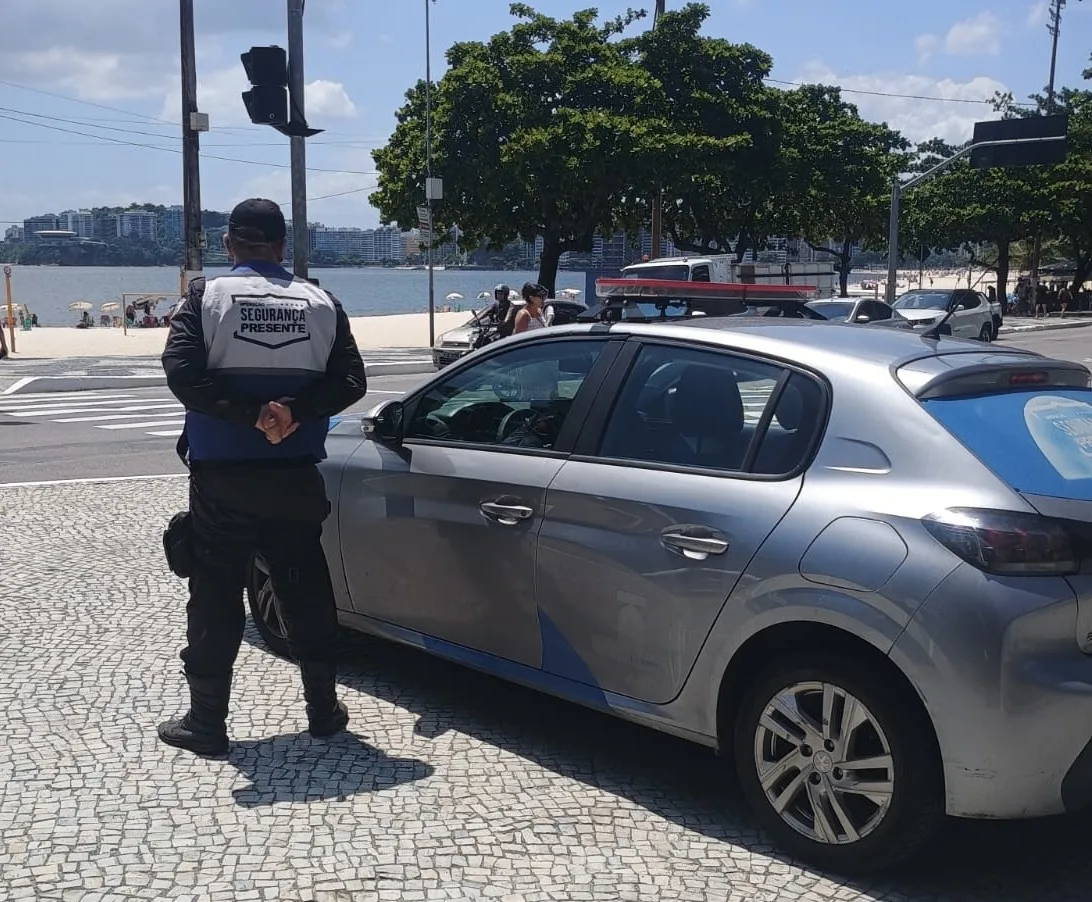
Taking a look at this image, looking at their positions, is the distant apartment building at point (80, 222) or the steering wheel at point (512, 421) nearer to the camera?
the steering wheel at point (512, 421)

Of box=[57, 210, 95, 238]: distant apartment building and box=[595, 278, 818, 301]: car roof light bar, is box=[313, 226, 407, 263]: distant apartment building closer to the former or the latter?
box=[57, 210, 95, 238]: distant apartment building

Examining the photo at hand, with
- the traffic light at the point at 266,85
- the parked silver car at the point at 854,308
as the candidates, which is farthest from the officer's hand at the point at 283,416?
the parked silver car at the point at 854,308

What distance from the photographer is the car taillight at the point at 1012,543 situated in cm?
308

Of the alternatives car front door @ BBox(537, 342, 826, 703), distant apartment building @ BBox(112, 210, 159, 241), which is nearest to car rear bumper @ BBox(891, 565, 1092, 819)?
car front door @ BBox(537, 342, 826, 703)

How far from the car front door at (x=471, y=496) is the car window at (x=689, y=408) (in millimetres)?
180

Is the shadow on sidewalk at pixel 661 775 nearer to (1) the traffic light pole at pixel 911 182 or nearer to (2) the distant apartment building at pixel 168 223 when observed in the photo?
(1) the traffic light pole at pixel 911 182

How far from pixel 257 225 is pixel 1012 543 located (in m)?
2.62

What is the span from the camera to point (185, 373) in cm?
387

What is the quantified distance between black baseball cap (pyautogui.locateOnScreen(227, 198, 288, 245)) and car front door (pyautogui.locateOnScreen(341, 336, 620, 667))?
95cm

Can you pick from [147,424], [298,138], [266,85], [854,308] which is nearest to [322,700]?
[266,85]

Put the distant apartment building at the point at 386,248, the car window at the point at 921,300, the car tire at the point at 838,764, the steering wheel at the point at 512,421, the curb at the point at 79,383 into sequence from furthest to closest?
the distant apartment building at the point at 386,248
the car window at the point at 921,300
the curb at the point at 79,383
the steering wheel at the point at 512,421
the car tire at the point at 838,764

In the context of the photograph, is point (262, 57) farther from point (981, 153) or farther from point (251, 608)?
point (981, 153)

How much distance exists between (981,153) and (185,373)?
1305 inches

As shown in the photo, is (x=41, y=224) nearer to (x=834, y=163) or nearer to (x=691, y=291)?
(x=834, y=163)
